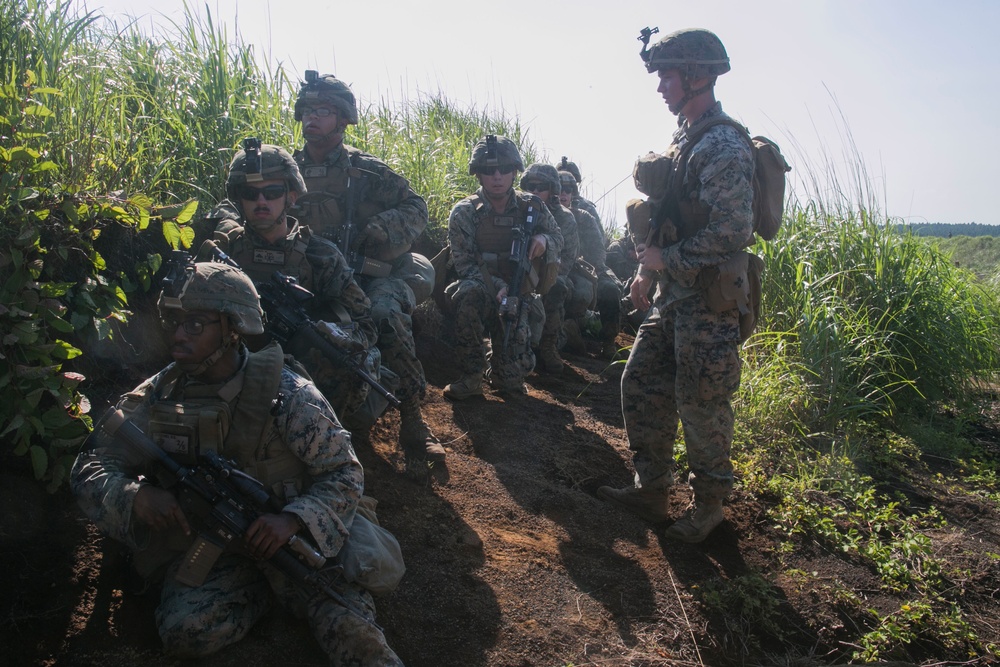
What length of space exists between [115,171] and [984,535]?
16.5ft

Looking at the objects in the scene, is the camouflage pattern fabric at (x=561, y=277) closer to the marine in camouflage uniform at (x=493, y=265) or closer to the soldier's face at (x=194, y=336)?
the marine in camouflage uniform at (x=493, y=265)

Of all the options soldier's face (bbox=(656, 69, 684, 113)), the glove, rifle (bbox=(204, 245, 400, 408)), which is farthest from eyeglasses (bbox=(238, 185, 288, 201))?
soldier's face (bbox=(656, 69, 684, 113))

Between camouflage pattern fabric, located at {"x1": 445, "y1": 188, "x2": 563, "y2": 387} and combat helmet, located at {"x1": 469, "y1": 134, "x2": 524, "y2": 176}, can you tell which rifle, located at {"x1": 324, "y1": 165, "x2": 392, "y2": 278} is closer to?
camouflage pattern fabric, located at {"x1": 445, "y1": 188, "x2": 563, "y2": 387}

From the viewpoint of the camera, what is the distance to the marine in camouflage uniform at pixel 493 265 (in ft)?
19.8

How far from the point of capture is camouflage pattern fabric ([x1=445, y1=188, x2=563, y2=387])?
604 centimetres

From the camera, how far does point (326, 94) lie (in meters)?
4.99

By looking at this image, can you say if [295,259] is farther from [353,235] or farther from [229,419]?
[229,419]

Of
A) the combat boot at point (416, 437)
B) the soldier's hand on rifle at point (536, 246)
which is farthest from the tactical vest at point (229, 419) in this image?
the soldier's hand on rifle at point (536, 246)

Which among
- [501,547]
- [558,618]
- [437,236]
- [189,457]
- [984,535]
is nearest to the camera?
[189,457]

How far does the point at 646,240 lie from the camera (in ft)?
12.9

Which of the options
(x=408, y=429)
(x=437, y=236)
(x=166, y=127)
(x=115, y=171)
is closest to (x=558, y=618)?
(x=408, y=429)

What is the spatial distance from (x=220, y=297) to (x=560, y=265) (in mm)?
4929

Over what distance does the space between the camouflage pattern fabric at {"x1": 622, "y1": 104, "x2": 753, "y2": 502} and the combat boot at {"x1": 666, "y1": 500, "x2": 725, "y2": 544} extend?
5 cm

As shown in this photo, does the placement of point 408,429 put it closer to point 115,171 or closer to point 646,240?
point 646,240
